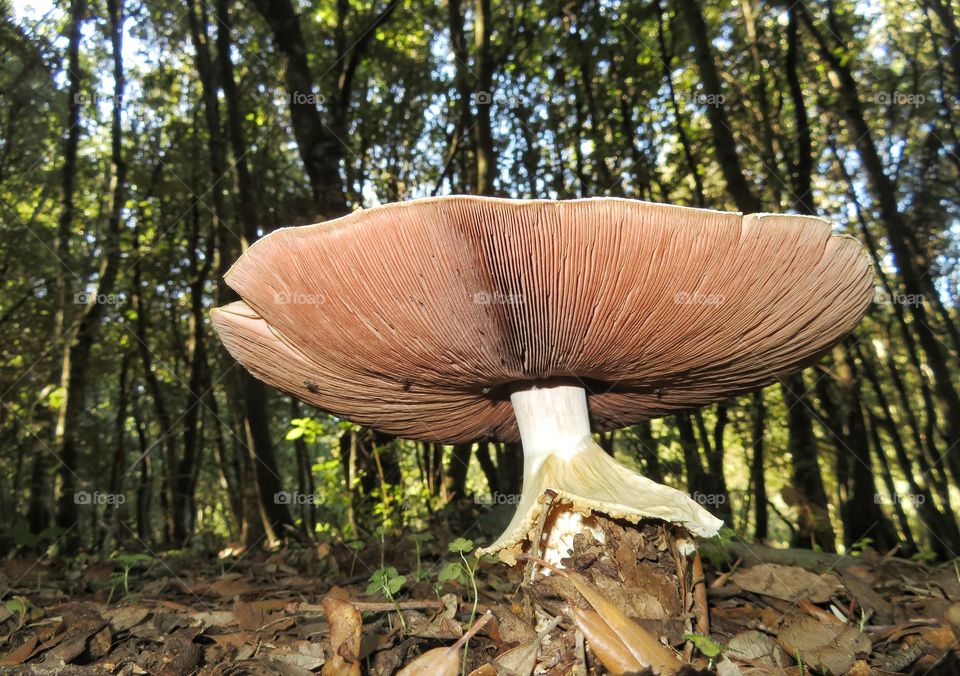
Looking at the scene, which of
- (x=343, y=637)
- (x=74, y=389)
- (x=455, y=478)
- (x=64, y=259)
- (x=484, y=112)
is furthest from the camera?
(x=455, y=478)

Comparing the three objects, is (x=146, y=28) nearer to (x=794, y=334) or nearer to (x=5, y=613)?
(x=5, y=613)

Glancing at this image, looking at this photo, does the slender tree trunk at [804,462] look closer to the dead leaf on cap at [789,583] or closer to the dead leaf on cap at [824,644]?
the dead leaf on cap at [789,583]

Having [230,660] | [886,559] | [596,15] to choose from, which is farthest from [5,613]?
[596,15]

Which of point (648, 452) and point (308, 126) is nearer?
point (308, 126)

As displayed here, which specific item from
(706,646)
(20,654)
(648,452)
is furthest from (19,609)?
(648,452)

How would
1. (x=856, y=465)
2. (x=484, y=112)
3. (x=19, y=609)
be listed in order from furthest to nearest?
(x=856, y=465) → (x=484, y=112) → (x=19, y=609)

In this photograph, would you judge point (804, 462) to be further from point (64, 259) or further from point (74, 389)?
point (64, 259)
